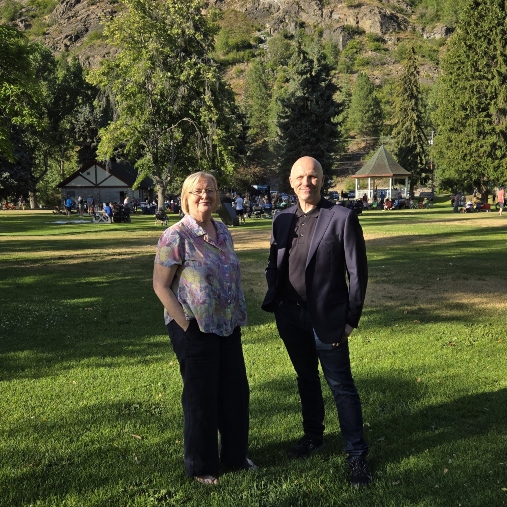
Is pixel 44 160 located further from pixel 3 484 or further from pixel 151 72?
pixel 3 484

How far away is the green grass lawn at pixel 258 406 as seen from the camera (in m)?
3.41

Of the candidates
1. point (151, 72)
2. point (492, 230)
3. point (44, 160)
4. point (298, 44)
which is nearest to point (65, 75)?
point (44, 160)

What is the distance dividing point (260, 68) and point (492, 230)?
12794cm

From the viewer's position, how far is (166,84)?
118ft

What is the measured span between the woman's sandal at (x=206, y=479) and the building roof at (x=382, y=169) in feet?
160

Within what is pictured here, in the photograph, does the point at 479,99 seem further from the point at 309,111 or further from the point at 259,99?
the point at 259,99

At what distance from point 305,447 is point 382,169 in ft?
163

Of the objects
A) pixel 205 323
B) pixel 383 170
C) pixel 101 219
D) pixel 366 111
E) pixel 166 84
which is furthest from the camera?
pixel 366 111

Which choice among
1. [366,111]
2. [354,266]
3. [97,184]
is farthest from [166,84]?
[366,111]

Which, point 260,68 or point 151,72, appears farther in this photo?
point 260,68

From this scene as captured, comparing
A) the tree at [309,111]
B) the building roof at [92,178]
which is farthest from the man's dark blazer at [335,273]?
the building roof at [92,178]

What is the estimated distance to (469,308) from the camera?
8789 millimetres

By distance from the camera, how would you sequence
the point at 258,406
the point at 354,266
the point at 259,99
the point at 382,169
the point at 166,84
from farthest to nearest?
the point at 259,99
the point at 382,169
the point at 166,84
the point at 258,406
the point at 354,266

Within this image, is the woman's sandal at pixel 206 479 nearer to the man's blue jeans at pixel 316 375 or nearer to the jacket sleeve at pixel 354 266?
the man's blue jeans at pixel 316 375
